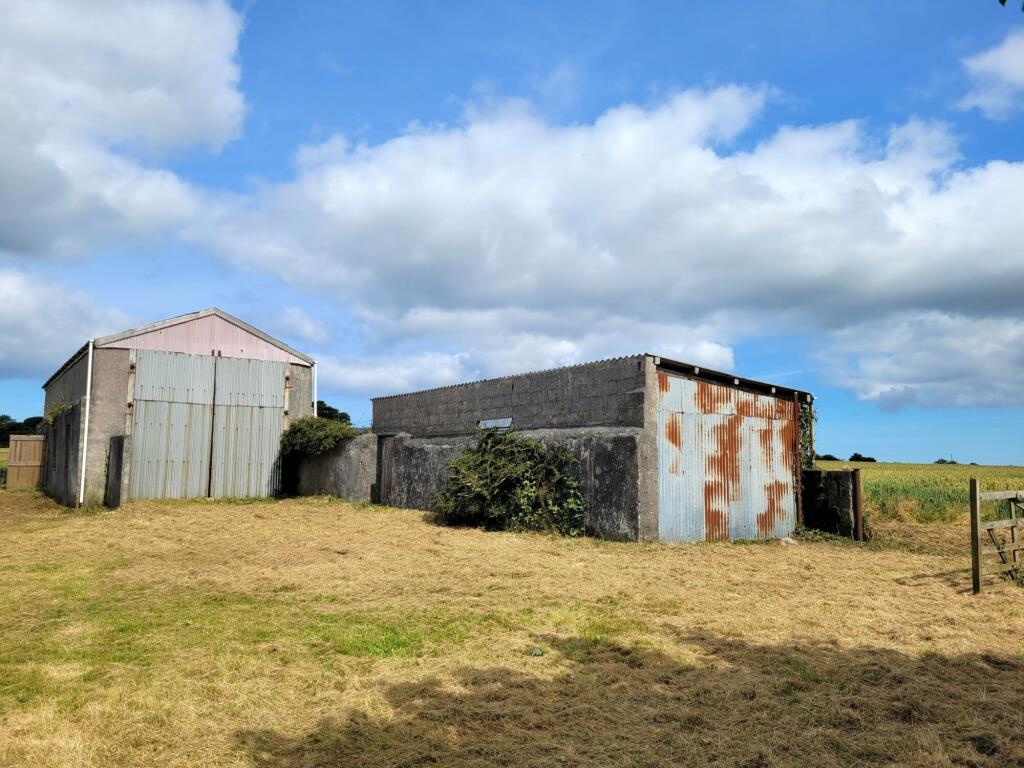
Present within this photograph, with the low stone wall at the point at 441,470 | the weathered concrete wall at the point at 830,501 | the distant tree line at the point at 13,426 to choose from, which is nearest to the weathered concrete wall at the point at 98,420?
the low stone wall at the point at 441,470

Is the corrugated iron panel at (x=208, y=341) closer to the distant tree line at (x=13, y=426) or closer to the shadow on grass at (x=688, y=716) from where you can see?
the shadow on grass at (x=688, y=716)

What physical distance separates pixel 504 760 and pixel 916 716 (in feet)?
9.37

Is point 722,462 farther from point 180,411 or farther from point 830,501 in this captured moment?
point 180,411

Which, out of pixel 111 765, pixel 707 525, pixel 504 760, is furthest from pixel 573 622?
pixel 707 525

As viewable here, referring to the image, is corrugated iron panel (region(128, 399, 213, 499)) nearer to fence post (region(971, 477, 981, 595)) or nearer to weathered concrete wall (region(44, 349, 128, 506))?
weathered concrete wall (region(44, 349, 128, 506))

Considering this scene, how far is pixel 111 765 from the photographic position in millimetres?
4090

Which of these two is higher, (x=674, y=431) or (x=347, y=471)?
(x=674, y=431)

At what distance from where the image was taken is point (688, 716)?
4.78 m

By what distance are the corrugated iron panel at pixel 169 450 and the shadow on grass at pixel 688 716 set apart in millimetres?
17636

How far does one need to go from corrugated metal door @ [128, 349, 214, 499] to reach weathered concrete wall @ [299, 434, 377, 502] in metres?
3.12

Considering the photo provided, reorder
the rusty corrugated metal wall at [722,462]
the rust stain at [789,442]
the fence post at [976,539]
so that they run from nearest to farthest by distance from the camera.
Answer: the fence post at [976,539]
the rusty corrugated metal wall at [722,462]
the rust stain at [789,442]

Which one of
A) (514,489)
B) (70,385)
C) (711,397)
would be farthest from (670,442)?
(70,385)

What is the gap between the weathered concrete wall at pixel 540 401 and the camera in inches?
564

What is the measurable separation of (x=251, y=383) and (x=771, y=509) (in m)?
15.5
